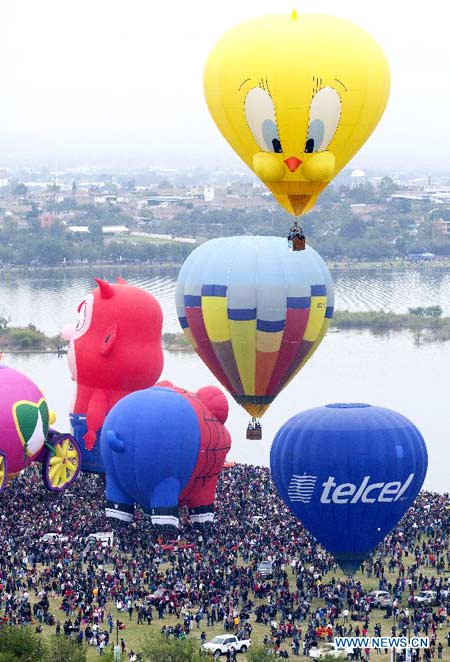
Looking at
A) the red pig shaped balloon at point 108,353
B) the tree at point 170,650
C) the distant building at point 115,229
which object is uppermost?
the red pig shaped balloon at point 108,353

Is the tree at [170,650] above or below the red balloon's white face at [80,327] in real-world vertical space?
below


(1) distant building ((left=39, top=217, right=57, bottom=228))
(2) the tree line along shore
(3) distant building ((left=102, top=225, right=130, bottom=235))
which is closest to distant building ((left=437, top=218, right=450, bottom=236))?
(3) distant building ((left=102, top=225, right=130, bottom=235))

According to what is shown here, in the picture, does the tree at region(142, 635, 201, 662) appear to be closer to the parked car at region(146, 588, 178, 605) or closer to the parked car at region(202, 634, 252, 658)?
the parked car at region(202, 634, 252, 658)

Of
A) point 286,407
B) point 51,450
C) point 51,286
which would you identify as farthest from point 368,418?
point 51,286

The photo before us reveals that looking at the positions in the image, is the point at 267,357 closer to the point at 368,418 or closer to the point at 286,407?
the point at 368,418

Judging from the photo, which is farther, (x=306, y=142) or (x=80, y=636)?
(x=306, y=142)

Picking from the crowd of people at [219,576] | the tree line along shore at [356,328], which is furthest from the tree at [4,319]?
the crowd of people at [219,576]

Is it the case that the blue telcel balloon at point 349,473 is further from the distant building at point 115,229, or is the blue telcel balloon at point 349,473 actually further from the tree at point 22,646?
the distant building at point 115,229
